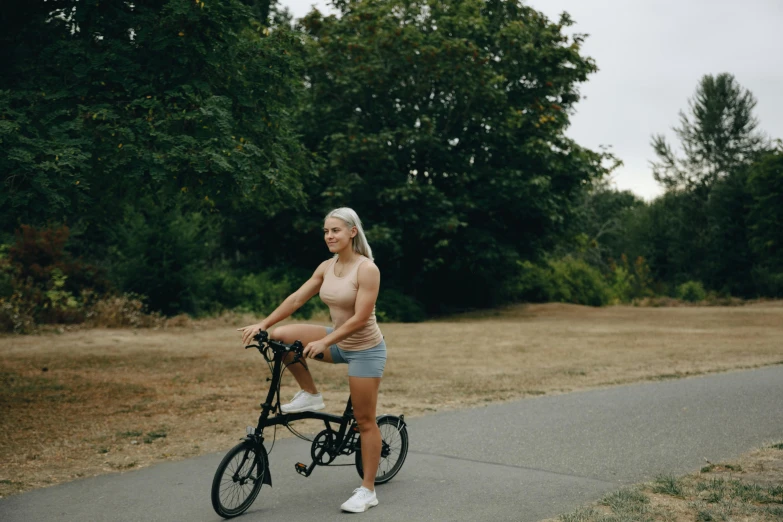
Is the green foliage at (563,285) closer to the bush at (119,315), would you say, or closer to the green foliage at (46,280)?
the bush at (119,315)

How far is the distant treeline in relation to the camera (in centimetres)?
1015

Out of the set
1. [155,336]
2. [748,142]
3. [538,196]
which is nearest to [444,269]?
[538,196]

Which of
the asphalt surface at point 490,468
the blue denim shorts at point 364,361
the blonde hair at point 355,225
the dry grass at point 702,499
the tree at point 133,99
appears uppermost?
the tree at point 133,99

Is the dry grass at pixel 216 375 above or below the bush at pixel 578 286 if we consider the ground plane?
below

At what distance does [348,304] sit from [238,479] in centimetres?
131

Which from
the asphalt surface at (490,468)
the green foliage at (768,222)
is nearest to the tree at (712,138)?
the green foliage at (768,222)

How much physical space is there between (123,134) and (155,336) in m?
10.2

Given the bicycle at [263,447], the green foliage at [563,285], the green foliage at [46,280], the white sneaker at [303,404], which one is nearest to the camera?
the bicycle at [263,447]

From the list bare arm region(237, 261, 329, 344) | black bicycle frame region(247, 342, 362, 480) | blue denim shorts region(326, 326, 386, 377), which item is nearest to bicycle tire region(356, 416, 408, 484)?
black bicycle frame region(247, 342, 362, 480)

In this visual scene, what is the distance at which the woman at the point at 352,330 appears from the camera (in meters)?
5.07

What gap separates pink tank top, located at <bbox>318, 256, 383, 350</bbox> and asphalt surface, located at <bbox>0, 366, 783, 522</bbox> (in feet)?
3.64

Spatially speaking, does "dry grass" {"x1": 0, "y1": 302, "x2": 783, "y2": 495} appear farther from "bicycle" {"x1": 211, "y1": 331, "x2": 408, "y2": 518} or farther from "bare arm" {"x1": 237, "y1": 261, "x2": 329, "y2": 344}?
"bare arm" {"x1": 237, "y1": 261, "x2": 329, "y2": 344}

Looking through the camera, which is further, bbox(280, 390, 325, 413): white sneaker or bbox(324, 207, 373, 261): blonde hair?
bbox(280, 390, 325, 413): white sneaker

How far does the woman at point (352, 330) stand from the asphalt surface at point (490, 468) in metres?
0.57
